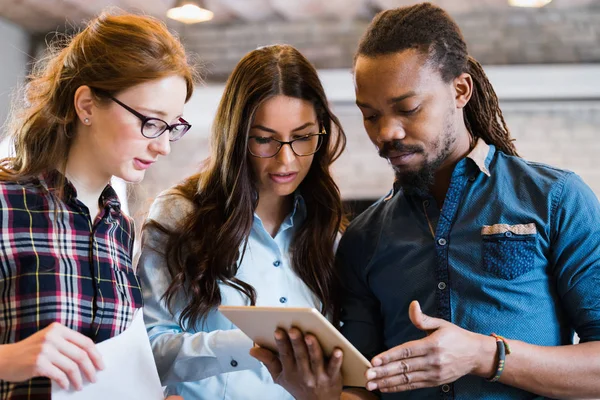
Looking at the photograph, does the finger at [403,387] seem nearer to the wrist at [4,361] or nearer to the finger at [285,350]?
the finger at [285,350]

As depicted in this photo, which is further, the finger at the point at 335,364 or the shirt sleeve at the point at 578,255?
the shirt sleeve at the point at 578,255

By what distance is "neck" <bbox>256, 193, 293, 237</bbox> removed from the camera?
2281 mm

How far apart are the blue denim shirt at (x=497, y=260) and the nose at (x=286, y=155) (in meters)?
0.36

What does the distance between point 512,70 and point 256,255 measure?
4232 millimetres

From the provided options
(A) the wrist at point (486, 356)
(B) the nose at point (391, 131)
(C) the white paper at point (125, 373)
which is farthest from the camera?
(B) the nose at point (391, 131)

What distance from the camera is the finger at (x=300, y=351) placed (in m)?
1.62

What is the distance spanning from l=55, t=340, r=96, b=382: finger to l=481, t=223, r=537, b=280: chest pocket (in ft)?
3.28

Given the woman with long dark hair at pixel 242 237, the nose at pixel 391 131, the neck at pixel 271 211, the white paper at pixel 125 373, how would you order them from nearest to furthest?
the white paper at pixel 125 373 → the nose at pixel 391 131 → the woman with long dark hair at pixel 242 237 → the neck at pixel 271 211

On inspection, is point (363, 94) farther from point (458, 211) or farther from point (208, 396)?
point (208, 396)

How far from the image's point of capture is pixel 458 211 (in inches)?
77.6

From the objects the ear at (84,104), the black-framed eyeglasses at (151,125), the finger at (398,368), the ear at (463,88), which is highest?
the ear at (463,88)

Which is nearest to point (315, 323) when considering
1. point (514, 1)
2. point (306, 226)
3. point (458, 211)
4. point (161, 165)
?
point (458, 211)

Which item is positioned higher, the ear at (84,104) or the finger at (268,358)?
the ear at (84,104)

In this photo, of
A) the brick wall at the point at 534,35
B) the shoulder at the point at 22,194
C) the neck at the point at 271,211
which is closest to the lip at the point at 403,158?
the neck at the point at 271,211
